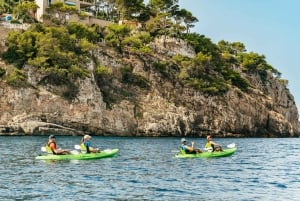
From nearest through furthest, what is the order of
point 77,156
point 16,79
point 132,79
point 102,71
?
point 77,156 < point 16,79 < point 102,71 < point 132,79

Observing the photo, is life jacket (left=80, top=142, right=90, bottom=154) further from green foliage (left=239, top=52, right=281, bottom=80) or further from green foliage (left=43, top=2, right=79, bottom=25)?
green foliage (left=239, top=52, right=281, bottom=80)

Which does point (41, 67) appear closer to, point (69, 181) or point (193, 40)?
point (193, 40)

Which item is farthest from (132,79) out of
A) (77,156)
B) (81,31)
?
(77,156)

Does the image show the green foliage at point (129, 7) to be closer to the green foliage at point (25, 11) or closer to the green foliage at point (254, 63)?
the green foliage at point (25, 11)

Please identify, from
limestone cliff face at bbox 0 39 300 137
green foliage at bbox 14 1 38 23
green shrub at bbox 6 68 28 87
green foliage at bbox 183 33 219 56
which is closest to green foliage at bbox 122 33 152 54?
limestone cliff face at bbox 0 39 300 137

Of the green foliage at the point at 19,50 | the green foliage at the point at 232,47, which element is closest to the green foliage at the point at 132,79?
the green foliage at the point at 19,50

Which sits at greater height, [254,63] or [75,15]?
[75,15]

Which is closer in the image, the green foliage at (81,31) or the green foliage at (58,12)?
the green foliage at (81,31)

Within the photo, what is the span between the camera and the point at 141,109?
288ft

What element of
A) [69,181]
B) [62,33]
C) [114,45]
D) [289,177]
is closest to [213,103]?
[114,45]

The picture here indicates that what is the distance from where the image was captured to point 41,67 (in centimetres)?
7944

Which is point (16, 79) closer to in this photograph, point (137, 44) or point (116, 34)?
point (116, 34)

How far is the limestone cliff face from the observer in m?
77.2

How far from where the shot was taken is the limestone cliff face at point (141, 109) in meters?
77.2
